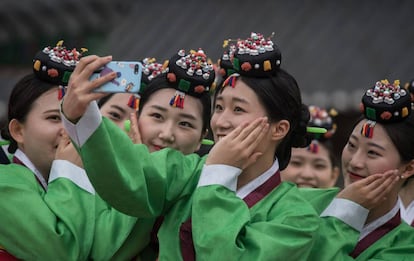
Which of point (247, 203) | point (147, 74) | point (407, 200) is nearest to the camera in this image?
point (247, 203)

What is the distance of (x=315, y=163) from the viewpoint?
264 inches

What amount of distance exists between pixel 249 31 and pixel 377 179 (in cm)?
757

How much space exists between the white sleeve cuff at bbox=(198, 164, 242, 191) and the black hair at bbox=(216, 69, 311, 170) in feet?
1.25

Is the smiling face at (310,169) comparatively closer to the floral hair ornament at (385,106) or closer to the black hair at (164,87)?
the black hair at (164,87)

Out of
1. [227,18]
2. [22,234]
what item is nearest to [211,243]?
[22,234]

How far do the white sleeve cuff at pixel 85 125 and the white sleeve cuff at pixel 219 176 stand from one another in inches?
20.4

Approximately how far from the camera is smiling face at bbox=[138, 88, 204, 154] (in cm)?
489

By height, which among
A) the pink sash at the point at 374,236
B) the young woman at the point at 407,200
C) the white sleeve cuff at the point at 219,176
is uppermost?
the white sleeve cuff at the point at 219,176

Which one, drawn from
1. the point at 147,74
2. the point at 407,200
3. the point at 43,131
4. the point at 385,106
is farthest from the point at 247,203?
the point at 407,200

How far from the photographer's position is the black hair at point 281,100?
→ 4449mm

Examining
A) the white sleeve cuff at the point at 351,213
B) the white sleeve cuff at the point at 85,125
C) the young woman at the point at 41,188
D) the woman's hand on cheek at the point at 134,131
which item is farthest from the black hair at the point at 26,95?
the white sleeve cuff at the point at 351,213

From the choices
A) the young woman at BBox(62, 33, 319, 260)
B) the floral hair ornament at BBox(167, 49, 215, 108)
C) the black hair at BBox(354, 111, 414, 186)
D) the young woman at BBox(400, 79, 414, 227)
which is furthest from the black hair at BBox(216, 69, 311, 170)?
the young woman at BBox(400, 79, 414, 227)

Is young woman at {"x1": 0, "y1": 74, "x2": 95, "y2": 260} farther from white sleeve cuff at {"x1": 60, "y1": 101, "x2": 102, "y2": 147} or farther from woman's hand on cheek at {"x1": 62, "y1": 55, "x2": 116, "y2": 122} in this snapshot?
woman's hand on cheek at {"x1": 62, "y1": 55, "x2": 116, "y2": 122}

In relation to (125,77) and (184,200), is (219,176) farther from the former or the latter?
(125,77)
